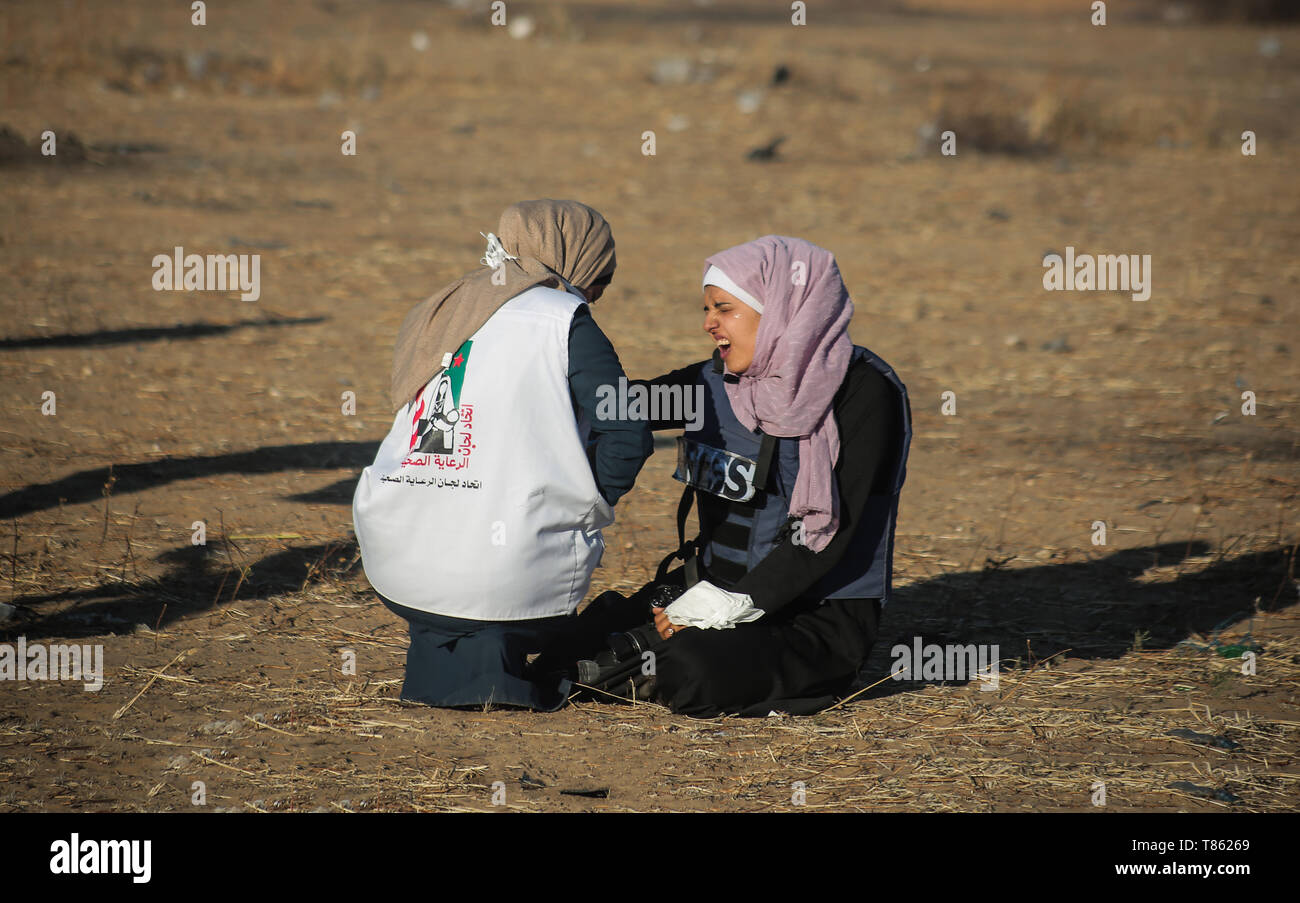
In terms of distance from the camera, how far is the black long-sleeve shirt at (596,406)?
3959mm

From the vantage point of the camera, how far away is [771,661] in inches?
169

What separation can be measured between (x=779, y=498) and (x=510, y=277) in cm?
107

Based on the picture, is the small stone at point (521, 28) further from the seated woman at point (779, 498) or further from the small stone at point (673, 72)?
the seated woman at point (779, 498)

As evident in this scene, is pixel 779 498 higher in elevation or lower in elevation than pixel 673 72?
lower

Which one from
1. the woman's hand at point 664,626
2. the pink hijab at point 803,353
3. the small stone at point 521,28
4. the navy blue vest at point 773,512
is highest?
the small stone at point 521,28

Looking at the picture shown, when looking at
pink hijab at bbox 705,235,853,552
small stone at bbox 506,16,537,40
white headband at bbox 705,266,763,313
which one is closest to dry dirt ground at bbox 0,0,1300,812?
pink hijab at bbox 705,235,853,552

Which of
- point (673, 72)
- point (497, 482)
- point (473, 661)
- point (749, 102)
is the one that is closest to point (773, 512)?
point (497, 482)

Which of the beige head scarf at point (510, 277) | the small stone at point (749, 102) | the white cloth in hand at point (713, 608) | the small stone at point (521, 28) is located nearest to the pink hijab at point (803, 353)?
the white cloth in hand at point (713, 608)

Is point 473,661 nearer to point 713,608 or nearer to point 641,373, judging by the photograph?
point 713,608

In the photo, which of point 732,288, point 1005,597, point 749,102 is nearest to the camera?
point 732,288

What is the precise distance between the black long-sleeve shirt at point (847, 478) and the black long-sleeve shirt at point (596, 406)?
51 cm

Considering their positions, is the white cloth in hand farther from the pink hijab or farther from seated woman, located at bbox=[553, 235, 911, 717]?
the pink hijab

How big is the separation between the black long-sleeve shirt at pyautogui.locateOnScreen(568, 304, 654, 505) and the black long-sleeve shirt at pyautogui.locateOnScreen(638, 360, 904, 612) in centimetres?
51

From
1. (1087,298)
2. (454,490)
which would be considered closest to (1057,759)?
(454,490)
